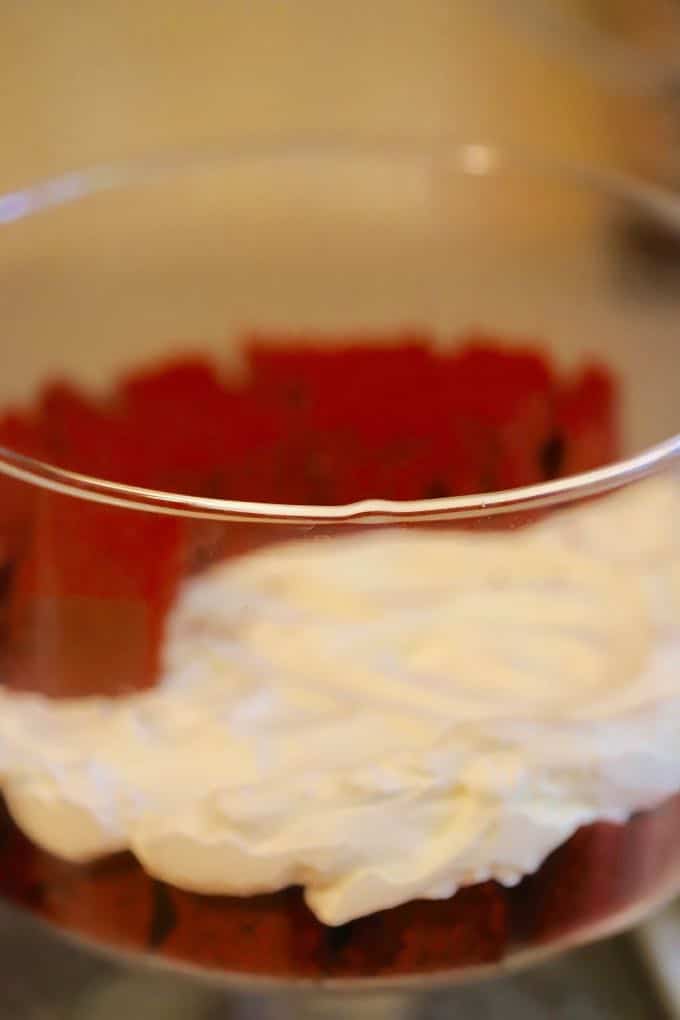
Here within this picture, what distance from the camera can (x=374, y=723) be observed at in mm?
241

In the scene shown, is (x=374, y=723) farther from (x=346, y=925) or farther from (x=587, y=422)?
(x=587, y=422)

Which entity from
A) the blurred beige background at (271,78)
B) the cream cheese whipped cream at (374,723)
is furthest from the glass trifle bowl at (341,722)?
the blurred beige background at (271,78)

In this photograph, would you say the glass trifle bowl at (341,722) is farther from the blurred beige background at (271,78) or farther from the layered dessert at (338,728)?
the blurred beige background at (271,78)

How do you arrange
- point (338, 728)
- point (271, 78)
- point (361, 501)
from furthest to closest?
point (271, 78)
point (361, 501)
point (338, 728)

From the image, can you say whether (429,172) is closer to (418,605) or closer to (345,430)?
(345,430)

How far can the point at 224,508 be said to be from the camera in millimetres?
229

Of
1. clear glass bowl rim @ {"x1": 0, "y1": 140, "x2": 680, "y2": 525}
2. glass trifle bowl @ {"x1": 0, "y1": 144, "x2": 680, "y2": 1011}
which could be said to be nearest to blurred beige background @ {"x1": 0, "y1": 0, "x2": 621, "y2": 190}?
clear glass bowl rim @ {"x1": 0, "y1": 140, "x2": 680, "y2": 525}

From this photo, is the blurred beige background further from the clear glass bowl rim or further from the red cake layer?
the red cake layer

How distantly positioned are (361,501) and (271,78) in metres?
0.33

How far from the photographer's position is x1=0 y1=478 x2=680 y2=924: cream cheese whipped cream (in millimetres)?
242

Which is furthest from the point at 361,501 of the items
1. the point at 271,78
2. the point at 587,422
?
the point at 271,78

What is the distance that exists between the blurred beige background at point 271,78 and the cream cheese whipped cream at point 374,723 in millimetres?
411

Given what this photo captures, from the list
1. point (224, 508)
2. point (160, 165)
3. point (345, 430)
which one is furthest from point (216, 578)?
point (160, 165)

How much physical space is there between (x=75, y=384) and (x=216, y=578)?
0.80 ft
